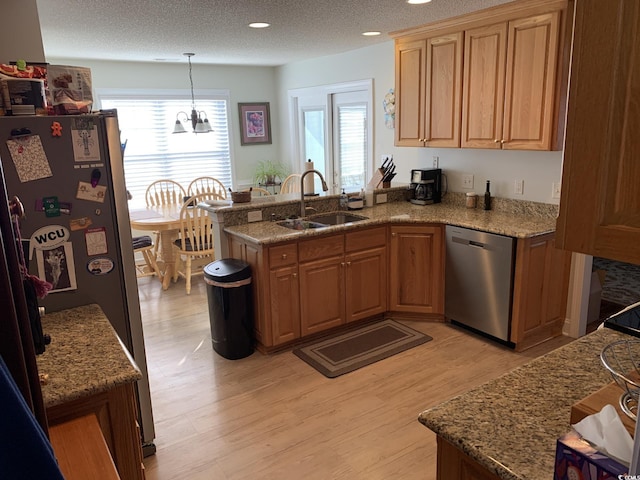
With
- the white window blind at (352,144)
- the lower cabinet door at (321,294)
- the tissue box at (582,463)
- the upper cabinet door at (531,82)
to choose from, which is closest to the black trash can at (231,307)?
the lower cabinet door at (321,294)

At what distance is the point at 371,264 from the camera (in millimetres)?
3871

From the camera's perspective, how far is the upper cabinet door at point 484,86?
3508 mm

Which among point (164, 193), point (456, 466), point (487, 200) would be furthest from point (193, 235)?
point (456, 466)

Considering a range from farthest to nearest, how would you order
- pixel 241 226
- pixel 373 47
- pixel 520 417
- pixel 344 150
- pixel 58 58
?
pixel 344 150
pixel 58 58
pixel 373 47
pixel 241 226
pixel 520 417

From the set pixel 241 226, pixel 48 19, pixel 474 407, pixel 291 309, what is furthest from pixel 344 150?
pixel 474 407

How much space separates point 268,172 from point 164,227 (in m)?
2.41

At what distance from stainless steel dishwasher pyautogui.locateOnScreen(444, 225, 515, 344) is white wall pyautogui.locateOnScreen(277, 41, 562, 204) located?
2.11 ft

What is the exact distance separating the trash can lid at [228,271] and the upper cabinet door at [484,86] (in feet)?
6.41

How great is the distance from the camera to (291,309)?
3.53 meters

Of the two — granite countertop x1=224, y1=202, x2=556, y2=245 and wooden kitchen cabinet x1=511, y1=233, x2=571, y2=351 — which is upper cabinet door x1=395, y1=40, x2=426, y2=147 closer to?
granite countertop x1=224, y1=202, x2=556, y2=245

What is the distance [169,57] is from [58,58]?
1186mm

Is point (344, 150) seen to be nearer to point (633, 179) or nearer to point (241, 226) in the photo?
point (241, 226)

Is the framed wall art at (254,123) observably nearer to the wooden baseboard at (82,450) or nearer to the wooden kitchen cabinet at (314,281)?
the wooden kitchen cabinet at (314,281)

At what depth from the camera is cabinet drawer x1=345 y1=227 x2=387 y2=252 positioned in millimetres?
3709
